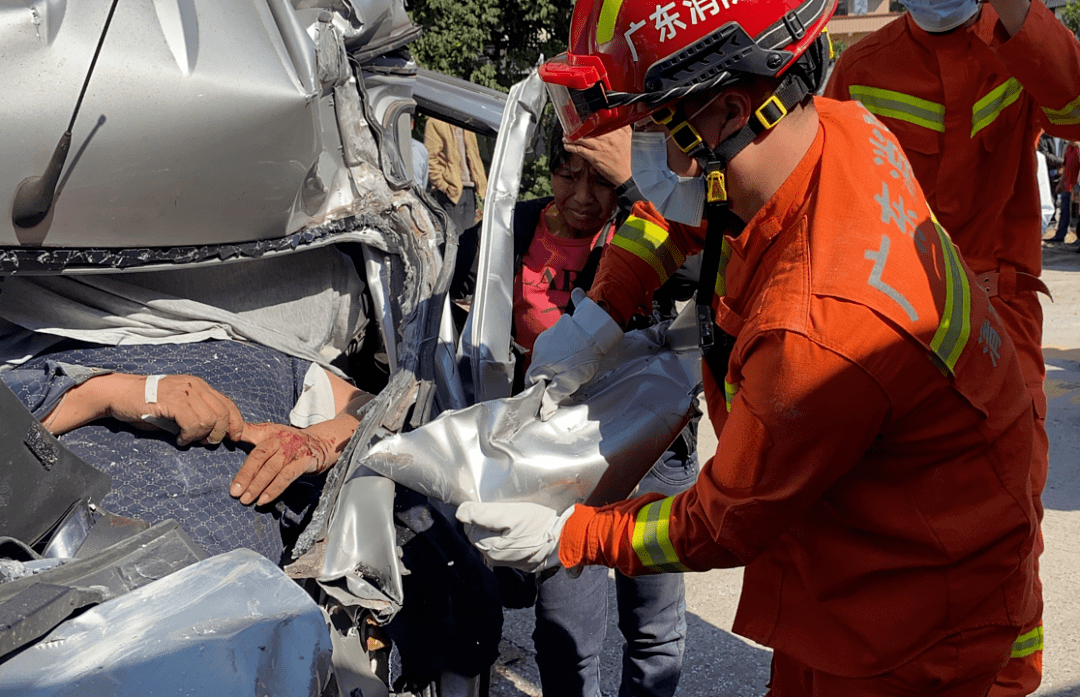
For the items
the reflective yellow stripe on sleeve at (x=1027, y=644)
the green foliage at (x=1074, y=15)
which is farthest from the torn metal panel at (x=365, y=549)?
the green foliage at (x=1074, y=15)

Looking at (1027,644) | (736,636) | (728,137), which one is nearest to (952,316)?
(728,137)

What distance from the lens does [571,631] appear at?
2.39 metres

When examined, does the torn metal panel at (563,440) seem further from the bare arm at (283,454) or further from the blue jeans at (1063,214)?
the blue jeans at (1063,214)

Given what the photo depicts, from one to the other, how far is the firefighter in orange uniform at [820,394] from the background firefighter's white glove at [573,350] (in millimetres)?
379

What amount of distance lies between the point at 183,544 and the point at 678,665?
1.47 m

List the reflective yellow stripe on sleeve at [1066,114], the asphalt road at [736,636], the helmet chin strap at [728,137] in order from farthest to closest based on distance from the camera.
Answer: the asphalt road at [736,636] < the reflective yellow stripe on sleeve at [1066,114] < the helmet chin strap at [728,137]

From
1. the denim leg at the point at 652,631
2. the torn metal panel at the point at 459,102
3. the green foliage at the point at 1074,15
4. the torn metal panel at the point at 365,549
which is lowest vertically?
the green foliage at the point at 1074,15

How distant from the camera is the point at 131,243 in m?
1.87

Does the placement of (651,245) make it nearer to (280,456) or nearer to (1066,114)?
(280,456)

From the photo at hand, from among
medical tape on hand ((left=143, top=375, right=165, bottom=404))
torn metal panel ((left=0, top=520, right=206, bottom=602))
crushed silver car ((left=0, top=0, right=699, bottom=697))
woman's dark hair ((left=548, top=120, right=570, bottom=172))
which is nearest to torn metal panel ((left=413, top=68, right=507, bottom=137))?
woman's dark hair ((left=548, top=120, right=570, bottom=172))

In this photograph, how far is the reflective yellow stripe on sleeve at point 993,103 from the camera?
7.94 ft

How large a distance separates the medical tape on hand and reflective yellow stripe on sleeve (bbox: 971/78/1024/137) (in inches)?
83.6

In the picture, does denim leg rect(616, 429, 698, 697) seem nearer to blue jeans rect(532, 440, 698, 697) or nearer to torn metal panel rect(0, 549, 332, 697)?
blue jeans rect(532, 440, 698, 697)

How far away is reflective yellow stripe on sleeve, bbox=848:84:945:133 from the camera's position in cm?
250
